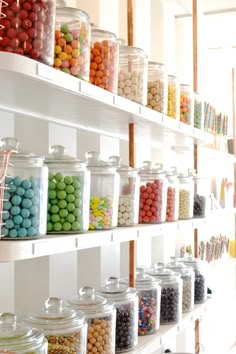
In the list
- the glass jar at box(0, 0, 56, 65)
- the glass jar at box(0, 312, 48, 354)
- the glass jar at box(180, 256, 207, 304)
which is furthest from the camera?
the glass jar at box(180, 256, 207, 304)

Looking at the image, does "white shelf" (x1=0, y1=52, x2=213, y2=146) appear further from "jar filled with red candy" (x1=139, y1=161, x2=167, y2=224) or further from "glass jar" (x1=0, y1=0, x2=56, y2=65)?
"jar filled with red candy" (x1=139, y1=161, x2=167, y2=224)

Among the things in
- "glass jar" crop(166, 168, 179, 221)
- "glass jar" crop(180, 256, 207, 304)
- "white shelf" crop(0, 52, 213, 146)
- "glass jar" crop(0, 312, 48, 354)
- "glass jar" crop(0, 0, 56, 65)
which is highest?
"glass jar" crop(0, 0, 56, 65)

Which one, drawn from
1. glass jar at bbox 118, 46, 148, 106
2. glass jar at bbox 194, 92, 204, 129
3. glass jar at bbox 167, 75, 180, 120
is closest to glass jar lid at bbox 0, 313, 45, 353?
glass jar at bbox 118, 46, 148, 106

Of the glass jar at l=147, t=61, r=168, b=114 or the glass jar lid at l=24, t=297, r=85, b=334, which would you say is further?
the glass jar at l=147, t=61, r=168, b=114

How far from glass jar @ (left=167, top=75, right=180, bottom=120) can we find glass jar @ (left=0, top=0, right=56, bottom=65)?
1043 millimetres

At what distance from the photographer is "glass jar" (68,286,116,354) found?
1612 mm

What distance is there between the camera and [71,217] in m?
1.38

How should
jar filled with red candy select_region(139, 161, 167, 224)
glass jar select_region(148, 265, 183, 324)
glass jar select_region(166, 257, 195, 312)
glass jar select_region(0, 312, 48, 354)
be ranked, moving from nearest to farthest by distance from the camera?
glass jar select_region(0, 312, 48, 354), jar filled with red candy select_region(139, 161, 167, 224), glass jar select_region(148, 265, 183, 324), glass jar select_region(166, 257, 195, 312)

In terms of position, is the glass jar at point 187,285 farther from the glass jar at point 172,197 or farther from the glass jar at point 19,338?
the glass jar at point 19,338

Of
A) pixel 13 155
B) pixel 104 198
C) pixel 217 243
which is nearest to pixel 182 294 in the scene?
pixel 104 198

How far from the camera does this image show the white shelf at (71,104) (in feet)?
3.69

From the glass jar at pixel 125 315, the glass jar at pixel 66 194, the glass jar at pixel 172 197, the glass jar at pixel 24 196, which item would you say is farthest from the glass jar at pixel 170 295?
the glass jar at pixel 24 196

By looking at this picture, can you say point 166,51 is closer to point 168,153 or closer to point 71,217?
point 168,153

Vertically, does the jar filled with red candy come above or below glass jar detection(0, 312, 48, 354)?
above
